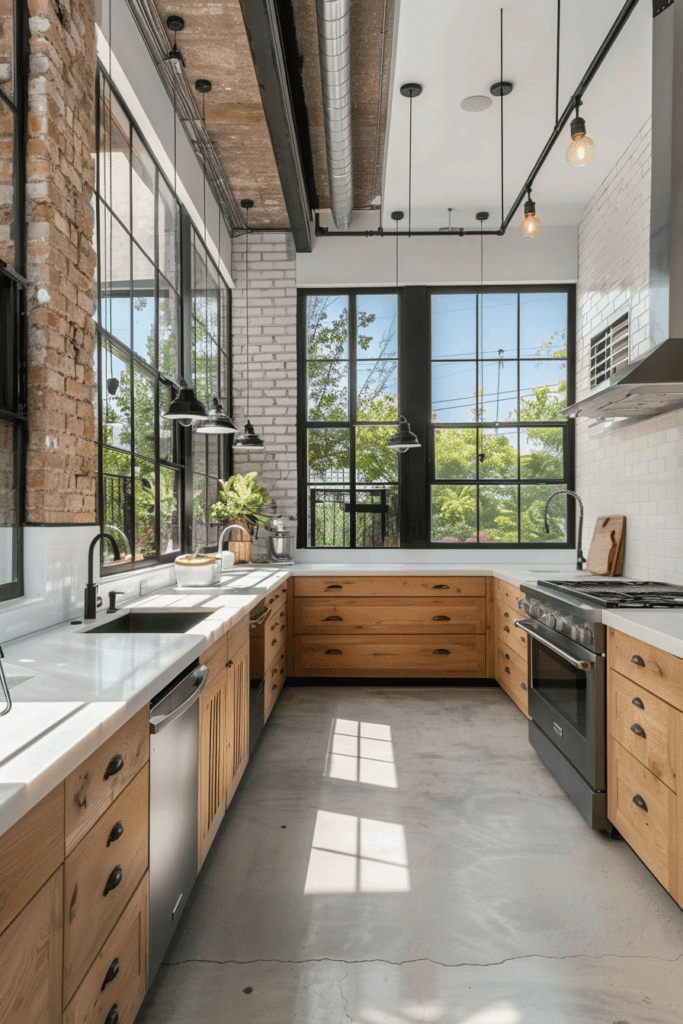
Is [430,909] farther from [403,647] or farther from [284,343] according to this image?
[284,343]

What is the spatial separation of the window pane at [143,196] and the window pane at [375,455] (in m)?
2.38

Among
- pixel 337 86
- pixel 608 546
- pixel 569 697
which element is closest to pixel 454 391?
pixel 608 546

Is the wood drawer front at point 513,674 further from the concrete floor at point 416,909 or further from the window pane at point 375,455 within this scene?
the window pane at point 375,455

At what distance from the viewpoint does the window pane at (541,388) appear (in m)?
5.53

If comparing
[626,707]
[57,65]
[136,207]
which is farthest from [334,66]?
[626,707]

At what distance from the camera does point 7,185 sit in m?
2.22

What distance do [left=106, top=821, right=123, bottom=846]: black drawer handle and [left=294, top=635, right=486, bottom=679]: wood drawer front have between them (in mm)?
3547

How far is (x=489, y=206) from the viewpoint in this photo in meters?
5.10

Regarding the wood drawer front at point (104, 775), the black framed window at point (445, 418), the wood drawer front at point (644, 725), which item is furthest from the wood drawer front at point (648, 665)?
the black framed window at point (445, 418)

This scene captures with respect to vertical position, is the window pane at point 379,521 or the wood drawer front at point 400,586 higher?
the window pane at point 379,521

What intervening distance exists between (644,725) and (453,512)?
338 cm

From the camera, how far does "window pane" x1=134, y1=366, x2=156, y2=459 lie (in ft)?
11.5

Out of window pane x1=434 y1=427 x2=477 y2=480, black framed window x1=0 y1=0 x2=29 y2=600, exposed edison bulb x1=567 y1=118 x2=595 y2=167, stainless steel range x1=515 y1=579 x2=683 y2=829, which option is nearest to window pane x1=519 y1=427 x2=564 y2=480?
window pane x1=434 y1=427 x2=477 y2=480

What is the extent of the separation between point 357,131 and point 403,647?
356 cm
